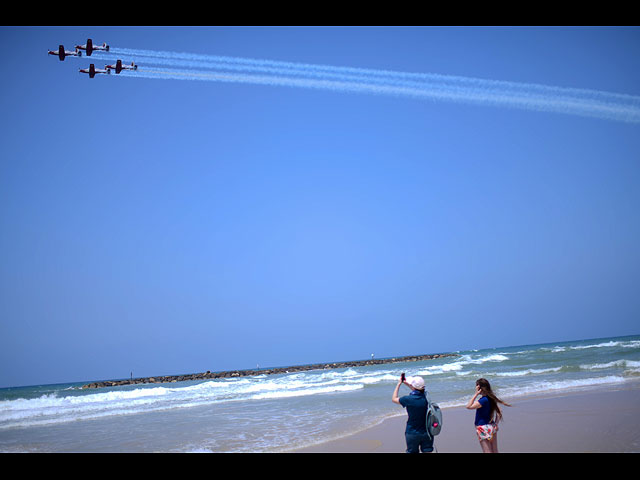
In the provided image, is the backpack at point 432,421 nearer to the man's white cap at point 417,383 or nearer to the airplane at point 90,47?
the man's white cap at point 417,383

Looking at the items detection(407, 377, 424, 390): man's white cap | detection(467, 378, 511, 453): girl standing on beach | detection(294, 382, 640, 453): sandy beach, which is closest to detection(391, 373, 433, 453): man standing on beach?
detection(407, 377, 424, 390): man's white cap

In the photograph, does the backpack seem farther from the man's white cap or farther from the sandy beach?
the sandy beach

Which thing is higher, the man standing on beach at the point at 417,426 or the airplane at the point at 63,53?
the airplane at the point at 63,53

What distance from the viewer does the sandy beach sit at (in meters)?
7.48

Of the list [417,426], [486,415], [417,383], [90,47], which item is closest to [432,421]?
[417,426]

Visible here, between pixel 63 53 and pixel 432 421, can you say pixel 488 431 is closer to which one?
pixel 432 421

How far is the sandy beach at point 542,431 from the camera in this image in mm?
7477

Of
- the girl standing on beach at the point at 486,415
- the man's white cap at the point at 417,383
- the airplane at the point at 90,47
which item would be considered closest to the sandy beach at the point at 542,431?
the girl standing on beach at the point at 486,415

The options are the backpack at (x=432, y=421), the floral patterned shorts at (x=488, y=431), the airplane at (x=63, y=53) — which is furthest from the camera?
the airplane at (x=63, y=53)

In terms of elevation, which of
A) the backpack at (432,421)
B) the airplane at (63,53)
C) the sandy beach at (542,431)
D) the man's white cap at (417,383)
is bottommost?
the sandy beach at (542,431)
